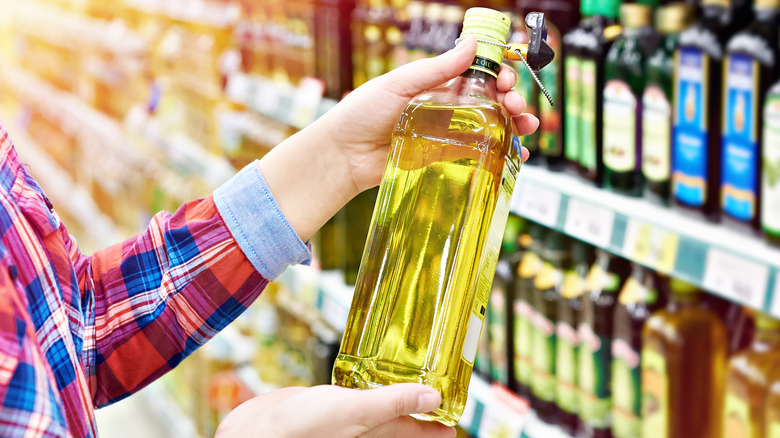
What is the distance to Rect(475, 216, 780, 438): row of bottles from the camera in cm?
119

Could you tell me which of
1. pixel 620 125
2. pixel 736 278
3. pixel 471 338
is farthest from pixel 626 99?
pixel 471 338

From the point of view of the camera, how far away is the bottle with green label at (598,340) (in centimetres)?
142

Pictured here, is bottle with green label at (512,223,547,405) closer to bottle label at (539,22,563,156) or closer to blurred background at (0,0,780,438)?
blurred background at (0,0,780,438)

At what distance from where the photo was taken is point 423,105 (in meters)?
0.93

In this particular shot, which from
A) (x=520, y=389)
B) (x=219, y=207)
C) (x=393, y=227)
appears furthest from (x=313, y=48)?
(x=393, y=227)

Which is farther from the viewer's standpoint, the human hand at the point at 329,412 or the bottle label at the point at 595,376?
the bottle label at the point at 595,376

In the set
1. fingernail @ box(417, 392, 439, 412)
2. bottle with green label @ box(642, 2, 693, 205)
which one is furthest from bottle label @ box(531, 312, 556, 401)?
fingernail @ box(417, 392, 439, 412)

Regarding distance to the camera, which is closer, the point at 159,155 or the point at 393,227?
the point at 393,227

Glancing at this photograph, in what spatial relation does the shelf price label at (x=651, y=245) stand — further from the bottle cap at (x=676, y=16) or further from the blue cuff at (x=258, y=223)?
the blue cuff at (x=258, y=223)

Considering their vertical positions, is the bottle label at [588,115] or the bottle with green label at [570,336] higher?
the bottle label at [588,115]

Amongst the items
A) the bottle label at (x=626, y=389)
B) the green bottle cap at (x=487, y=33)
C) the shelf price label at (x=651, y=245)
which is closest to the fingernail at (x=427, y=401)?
the green bottle cap at (x=487, y=33)

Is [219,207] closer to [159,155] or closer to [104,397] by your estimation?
[104,397]

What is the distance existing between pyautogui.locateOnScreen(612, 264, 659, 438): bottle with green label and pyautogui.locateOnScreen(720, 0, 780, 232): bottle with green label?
0.25 metres

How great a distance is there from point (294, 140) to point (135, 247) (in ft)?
0.87
